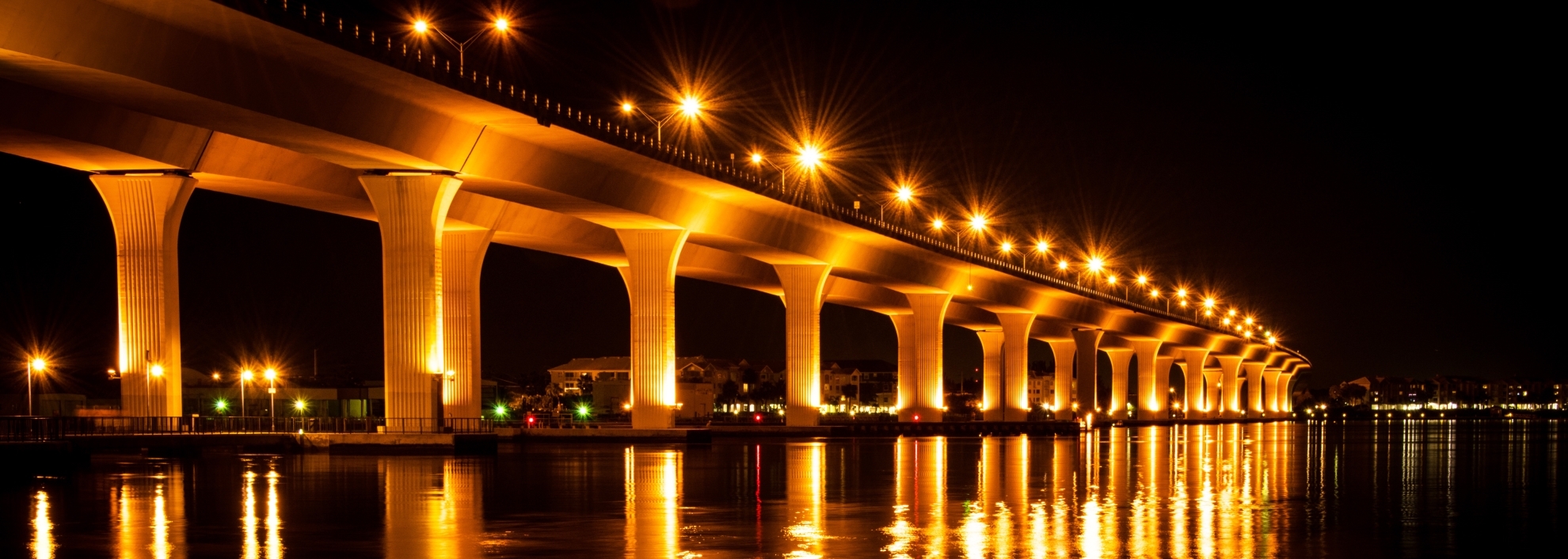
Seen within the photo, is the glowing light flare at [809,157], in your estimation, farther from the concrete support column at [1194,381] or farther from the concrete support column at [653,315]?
the concrete support column at [1194,381]

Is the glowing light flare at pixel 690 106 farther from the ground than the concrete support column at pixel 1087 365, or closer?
farther from the ground

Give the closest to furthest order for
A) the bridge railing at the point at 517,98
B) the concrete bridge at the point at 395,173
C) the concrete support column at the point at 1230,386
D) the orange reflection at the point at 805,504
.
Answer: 1. the orange reflection at the point at 805,504
2. the concrete bridge at the point at 395,173
3. the bridge railing at the point at 517,98
4. the concrete support column at the point at 1230,386

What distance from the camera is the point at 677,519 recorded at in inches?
893

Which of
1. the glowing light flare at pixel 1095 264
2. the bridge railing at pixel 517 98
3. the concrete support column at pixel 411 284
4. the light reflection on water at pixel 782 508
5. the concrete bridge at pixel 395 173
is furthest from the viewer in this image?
the glowing light flare at pixel 1095 264

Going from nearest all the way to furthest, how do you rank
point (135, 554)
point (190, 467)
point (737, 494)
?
point (135, 554) → point (737, 494) → point (190, 467)

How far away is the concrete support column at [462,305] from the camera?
6725cm

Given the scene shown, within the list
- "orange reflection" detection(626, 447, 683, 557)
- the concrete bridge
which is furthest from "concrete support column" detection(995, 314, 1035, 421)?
"orange reflection" detection(626, 447, 683, 557)

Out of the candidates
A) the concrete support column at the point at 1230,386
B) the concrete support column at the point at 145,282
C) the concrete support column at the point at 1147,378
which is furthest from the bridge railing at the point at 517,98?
the concrete support column at the point at 1230,386

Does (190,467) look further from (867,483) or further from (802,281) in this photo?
(802,281)

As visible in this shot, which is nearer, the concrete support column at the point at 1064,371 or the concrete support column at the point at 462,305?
the concrete support column at the point at 462,305

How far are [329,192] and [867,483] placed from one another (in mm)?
30274

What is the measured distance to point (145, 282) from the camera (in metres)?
51.5

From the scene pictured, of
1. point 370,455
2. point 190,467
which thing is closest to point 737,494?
point 190,467

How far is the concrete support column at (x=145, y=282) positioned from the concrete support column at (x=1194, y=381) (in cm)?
13659
